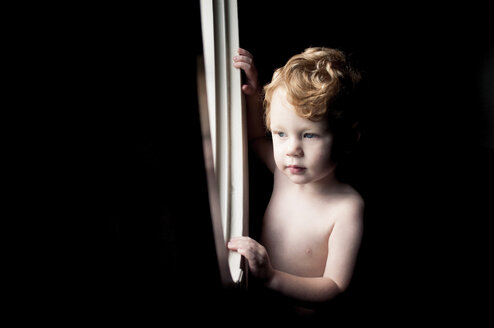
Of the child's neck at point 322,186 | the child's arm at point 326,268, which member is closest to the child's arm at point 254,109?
the child's neck at point 322,186

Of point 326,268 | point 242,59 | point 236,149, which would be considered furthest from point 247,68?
point 326,268

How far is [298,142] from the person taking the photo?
767mm

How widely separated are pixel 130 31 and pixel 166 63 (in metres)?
0.06

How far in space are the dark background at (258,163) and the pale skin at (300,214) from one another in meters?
0.08

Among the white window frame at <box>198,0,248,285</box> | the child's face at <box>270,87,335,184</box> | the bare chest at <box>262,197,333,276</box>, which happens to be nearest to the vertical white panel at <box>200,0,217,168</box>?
the white window frame at <box>198,0,248,285</box>

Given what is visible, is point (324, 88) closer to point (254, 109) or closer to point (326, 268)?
point (254, 109)

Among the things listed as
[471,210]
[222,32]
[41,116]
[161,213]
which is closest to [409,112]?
[471,210]

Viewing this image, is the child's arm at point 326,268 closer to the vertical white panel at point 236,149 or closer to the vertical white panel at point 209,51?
the vertical white panel at point 236,149

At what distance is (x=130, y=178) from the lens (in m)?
0.61

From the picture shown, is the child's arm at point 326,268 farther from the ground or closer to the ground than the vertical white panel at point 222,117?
closer to the ground

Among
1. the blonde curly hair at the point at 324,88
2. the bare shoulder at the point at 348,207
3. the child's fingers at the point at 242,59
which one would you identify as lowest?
the bare shoulder at the point at 348,207

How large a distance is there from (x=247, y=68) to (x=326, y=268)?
15.9 inches

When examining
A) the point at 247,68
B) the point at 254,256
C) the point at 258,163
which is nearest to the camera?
the point at 254,256

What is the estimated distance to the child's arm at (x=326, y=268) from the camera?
75 centimetres
